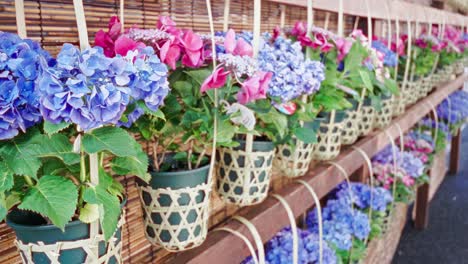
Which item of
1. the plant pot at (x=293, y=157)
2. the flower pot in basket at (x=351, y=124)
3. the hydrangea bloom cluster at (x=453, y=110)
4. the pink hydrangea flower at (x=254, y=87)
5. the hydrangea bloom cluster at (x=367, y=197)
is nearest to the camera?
the pink hydrangea flower at (x=254, y=87)

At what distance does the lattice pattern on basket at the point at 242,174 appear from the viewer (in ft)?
2.76

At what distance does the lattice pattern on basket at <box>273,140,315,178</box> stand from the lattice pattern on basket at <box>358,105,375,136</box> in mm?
494

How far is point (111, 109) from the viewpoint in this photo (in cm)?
42

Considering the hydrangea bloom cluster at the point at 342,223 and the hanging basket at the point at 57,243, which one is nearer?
the hanging basket at the point at 57,243

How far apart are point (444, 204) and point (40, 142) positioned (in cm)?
338

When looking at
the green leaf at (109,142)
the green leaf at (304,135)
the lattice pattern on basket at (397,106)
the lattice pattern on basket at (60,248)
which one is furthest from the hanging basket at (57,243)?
the lattice pattern on basket at (397,106)

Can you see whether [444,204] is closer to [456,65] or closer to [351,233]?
[456,65]

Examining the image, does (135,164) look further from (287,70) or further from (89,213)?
(287,70)

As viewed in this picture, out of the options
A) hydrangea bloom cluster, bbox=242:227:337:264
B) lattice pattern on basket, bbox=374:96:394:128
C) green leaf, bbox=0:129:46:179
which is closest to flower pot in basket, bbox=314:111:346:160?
hydrangea bloom cluster, bbox=242:227:337:264

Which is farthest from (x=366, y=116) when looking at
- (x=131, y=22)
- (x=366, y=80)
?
(x=131, y=22)

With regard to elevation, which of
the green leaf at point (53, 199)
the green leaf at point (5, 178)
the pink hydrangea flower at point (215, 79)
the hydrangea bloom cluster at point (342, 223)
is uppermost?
the pink hydrangea flower at point (215, 79)

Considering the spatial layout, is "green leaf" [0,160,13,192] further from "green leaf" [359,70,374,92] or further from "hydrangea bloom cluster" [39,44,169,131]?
"green leaf" [359,70,374,92]

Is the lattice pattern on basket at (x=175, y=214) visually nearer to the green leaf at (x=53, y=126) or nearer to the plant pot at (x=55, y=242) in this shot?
the plant pot at (x=55, y=242)

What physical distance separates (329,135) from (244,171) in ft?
1.50
